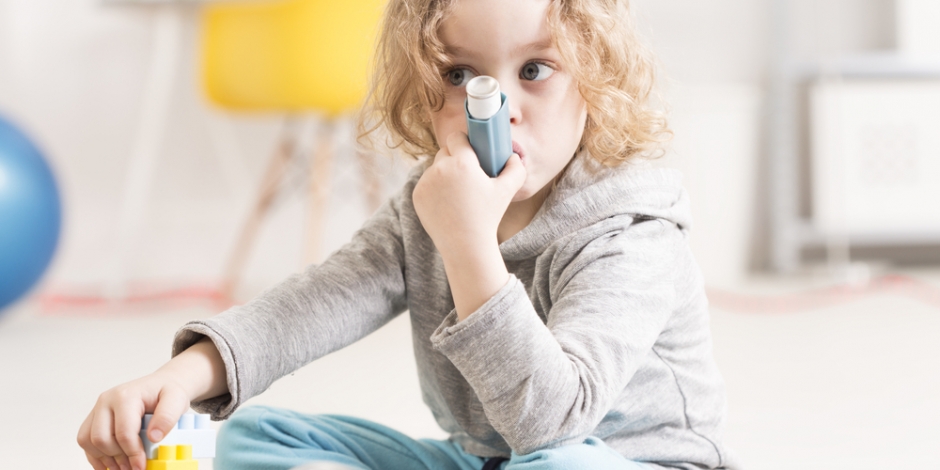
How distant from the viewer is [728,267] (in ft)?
7.47

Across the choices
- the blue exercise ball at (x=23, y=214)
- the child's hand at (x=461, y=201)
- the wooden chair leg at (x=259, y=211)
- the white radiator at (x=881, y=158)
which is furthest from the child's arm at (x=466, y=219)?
the white radiator at (x=881, y=158)

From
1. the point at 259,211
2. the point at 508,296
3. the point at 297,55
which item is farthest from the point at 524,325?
the point at 259,211

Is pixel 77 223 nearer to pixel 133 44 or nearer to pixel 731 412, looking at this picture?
pixel 133 44

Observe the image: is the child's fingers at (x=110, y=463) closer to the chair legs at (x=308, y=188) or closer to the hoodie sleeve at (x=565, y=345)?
the hoodie sleeve at (x=565, y=345)

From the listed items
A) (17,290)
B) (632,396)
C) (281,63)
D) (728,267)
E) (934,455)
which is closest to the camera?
(632,396)

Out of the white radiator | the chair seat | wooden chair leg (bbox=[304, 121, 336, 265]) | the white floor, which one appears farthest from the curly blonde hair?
the white radiator

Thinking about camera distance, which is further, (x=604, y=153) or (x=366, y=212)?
(x=366, y=212)

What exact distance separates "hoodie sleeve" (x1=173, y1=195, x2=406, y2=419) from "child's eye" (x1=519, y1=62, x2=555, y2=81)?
18 centimetres

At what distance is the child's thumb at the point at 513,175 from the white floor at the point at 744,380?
1.63 ft

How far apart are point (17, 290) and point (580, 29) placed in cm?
141

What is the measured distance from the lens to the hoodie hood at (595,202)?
66cm

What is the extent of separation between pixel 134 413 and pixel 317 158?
5.03 feet

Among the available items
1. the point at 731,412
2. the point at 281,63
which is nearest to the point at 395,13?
the point at 731,412

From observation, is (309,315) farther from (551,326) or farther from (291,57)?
(291,57)
